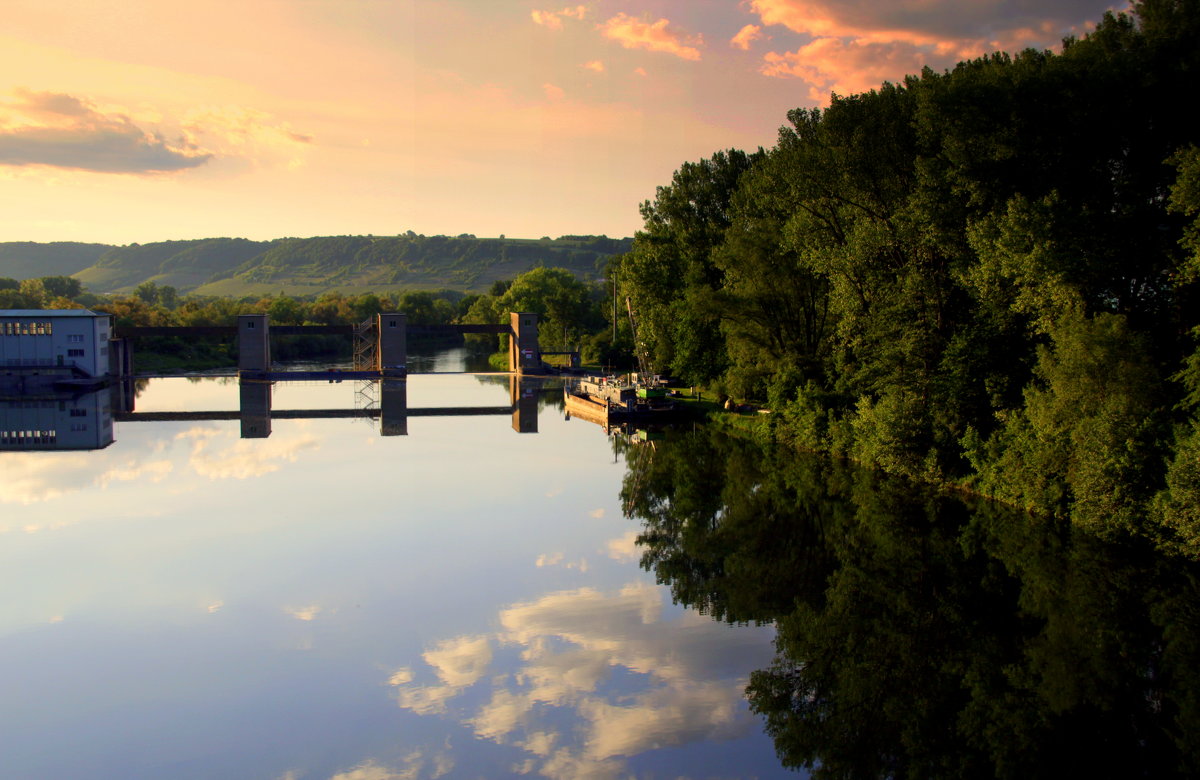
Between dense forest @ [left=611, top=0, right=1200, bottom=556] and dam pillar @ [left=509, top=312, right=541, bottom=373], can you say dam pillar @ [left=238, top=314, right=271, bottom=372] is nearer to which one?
dam pillar @ [left=509, top=312, right=541, bottom=373]

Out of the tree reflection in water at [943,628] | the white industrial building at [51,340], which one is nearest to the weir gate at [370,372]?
the white industrial building at [51,340]

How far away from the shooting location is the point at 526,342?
2830 inches

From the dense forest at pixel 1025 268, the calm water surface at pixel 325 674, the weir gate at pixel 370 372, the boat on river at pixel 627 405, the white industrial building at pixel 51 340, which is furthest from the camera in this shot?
the white industrial building at pixel 51 340

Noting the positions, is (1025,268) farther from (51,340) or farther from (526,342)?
(51,340)

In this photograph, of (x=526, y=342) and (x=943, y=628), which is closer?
(x=943, y=628)

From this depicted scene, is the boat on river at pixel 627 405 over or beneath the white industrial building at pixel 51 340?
beneath

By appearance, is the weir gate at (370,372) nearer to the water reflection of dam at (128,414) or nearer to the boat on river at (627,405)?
the water reflection of dam at (128,414)

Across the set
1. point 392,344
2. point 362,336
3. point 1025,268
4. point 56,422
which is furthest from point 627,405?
point 362,336

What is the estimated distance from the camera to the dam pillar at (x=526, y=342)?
70938mm

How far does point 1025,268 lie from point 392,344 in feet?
171

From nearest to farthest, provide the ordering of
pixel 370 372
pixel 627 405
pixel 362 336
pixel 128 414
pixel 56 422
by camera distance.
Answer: pixel 56 422
pixel 627 405
pixel 128 414
pixel 370 372
pixel 362 336

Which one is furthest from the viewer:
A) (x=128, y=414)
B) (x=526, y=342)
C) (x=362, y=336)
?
(x=362, y=336)

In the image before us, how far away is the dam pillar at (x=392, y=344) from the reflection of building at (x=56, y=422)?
18.3 m

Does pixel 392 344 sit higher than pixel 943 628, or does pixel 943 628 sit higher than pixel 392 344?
pixel 392 344
